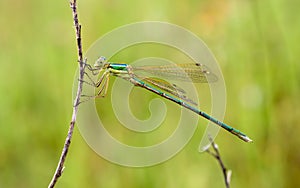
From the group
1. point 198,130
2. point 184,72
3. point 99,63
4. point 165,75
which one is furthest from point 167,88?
point 198,130

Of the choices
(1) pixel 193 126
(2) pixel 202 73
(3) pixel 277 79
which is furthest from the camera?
(3) pixel 277 79

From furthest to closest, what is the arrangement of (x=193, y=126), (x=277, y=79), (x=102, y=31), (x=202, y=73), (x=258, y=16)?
(x=102, y=31) < (x=277, y=79) < (x=258, y=16) < (x=193, y=126) < (x=202, y=73)

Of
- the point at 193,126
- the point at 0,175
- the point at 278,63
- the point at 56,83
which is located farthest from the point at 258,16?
the point at 0,175

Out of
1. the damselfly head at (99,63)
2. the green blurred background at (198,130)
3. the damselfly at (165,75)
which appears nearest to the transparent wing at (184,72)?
the damselfly at (165,75)

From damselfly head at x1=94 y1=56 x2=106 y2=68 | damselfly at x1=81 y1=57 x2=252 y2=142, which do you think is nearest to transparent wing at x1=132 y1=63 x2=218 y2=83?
damselfly at x1=81 y1=57 x2=252 y2=142

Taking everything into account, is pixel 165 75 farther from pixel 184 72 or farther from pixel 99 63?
pixel 99 63

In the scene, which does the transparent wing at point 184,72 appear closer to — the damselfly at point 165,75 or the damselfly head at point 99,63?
the damselfly at point 165,75

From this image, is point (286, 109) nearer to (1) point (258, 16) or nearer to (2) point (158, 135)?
(1) point (258, 16)

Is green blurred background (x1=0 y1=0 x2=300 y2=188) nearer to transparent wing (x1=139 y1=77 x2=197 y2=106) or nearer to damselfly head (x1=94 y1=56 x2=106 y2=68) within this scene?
transparent wing (x1=139 y1=77 x2=197 y2=106)
